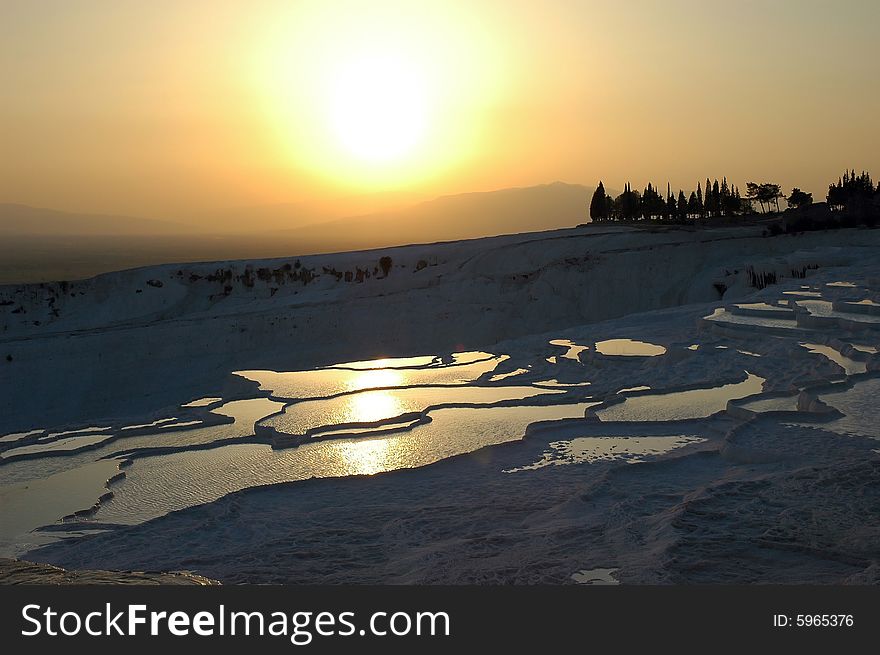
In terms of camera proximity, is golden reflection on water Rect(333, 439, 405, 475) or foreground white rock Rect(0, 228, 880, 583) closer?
foreground white rock Rect(0, 228, 880, 583)

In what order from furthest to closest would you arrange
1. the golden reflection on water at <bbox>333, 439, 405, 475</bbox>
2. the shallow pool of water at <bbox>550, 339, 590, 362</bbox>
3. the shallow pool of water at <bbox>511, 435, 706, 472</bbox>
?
1. the shallow pool of water at <bbox>550, 339, 590, 362</bbox>
2. the golden reflection on water at <bbox>333, 439, 405, 475</bbox>
3. the shallow pool of water at <bbox>511, 435, 706, 472</bbox>

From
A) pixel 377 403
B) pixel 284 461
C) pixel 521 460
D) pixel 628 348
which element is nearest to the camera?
pixel 521 460

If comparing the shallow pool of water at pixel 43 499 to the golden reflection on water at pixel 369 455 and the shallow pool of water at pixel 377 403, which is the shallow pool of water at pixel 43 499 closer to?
the shallow pool of water at pixel 377 403

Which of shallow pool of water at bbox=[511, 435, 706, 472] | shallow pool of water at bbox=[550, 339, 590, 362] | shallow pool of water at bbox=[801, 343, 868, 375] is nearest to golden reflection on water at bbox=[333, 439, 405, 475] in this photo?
shallow pool of water at bbox=[511, 435, 706, 472]

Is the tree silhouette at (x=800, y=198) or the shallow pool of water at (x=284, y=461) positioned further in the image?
the tree silhouette at (x=800, y=198)

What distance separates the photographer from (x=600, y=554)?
6.09 metres

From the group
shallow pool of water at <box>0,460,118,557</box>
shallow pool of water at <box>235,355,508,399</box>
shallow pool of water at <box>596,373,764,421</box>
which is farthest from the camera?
shallow pool of water at <box>235,355,508,399</box>

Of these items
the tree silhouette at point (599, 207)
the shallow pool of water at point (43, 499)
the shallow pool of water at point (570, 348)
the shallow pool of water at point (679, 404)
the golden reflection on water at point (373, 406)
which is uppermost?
the tree silhouette at point (599, 207)

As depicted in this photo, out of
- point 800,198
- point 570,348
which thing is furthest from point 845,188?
point 570,348

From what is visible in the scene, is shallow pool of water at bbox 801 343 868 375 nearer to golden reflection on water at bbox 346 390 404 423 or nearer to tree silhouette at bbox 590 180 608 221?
golden reflection on water at bbox 346 390 404 423

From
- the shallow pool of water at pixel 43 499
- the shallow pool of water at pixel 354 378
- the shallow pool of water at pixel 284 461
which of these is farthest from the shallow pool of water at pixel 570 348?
the shallow pool of water at pixel 43 499

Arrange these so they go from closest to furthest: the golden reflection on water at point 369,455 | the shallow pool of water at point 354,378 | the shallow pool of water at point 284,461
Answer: the shallow pool of water at point 284,461, the golden reflection on water at point 369,455, the shallow pool of water at point 354,378

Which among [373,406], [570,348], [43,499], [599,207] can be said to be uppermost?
[599,207]

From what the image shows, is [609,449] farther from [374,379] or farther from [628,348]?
[628,348]
